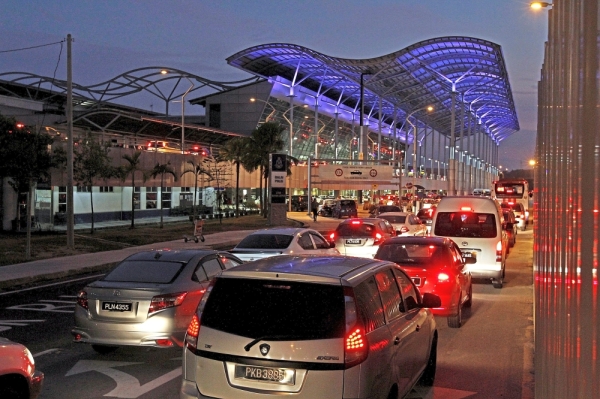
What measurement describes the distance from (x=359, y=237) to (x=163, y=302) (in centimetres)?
1372

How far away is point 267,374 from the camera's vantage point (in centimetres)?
560

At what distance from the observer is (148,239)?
1340 inches

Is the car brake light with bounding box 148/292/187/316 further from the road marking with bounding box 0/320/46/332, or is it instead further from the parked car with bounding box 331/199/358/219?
the parked car with bounding box 331/199/358/219

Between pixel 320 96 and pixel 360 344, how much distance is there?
87.4 m

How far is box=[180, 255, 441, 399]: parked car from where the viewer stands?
551cm

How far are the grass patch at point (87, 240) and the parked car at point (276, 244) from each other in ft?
32.3

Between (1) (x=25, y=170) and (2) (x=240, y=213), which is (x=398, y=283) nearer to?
(1) (x=25, y=170)

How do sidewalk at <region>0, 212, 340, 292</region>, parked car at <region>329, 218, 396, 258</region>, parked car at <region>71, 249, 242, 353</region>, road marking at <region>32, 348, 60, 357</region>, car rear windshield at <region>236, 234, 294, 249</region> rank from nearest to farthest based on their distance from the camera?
parked car at <region>71, 249, 242, 353</region>
road marking at <region>32, 348, 60, 357</region>
car rear windshield at <region>236, 234, 294, 249</region>
sidewalk at <region>0, 212, 340, 292</region>
parked car at <region>329, 218, 396, 258</region>

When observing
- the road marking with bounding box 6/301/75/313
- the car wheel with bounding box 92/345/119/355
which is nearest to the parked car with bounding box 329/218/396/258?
the road marking with bounding box 6/301/75/313

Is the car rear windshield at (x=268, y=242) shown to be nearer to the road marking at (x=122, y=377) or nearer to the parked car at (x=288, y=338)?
the road marking at (x=122, y=377)

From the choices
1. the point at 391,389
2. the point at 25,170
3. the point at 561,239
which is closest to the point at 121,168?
the point at 25,170

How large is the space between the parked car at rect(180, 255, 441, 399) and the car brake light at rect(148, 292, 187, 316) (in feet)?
11.8

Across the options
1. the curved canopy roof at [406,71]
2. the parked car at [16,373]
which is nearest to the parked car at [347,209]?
the curved canopy roof at [406,71]

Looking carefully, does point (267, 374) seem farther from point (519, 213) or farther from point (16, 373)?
point (519, 213)
